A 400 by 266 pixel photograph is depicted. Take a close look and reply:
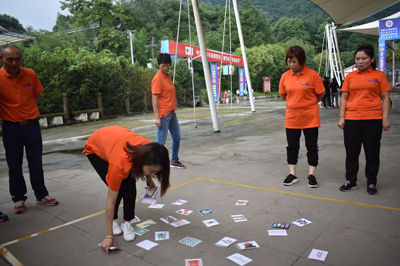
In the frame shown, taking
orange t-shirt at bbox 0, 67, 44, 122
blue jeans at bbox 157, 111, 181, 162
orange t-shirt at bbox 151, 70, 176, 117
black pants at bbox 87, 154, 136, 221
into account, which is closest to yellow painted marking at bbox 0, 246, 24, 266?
black pants at bbox 87, 154, 136, 221

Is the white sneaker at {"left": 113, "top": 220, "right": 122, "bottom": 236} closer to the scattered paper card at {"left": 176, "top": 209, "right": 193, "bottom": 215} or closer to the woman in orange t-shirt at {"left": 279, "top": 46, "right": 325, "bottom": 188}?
the scattered paper card at {"left": 176, "top": 209, "right": 193, "bottom": 215}

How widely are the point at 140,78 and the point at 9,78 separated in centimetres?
1662

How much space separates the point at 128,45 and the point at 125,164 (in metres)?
40.9

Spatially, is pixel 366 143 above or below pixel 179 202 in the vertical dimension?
above

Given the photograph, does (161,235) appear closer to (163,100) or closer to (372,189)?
(372,189)

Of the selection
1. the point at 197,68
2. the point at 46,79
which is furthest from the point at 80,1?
the point at 46,79

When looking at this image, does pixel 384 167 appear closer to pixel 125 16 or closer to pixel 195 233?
pixel 195 233

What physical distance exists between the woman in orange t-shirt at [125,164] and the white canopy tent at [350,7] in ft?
36.3

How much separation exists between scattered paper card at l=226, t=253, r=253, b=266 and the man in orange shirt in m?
2.43

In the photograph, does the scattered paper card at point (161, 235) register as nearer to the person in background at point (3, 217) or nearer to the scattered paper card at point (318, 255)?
the scattered paper card at point (318, 255)

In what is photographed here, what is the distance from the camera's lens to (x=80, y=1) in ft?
124

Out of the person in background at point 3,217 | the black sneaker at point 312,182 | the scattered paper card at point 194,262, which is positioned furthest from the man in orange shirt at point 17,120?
the black sneaker at point 312,182

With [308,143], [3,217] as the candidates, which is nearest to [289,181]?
[308,143]

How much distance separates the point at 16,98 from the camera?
142 inches
